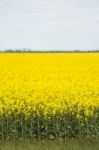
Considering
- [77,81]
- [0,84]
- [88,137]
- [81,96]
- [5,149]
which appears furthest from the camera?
[77,81]

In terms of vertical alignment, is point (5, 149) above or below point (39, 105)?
below

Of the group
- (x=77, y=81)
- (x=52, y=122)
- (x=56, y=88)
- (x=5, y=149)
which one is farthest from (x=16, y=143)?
(x=77, y=81)

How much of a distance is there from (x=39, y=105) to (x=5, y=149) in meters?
1.76

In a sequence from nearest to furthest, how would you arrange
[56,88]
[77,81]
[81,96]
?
[81,96], [56,88], [77,81]

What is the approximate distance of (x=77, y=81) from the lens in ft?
49.6

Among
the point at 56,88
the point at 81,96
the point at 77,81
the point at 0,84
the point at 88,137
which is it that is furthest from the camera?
the point at 77,81

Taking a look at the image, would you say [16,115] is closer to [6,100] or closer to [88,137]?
[6,100]

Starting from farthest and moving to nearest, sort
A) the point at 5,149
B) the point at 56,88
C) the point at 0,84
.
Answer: the point at 0,84, the point at 56,88, the point at 5,149

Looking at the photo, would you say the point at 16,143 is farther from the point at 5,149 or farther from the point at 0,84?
the point at 0,84

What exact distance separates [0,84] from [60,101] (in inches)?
122

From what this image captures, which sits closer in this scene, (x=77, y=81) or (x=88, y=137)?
(x=88, y=137)

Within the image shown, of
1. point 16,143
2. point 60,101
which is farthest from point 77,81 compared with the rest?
point 16,143

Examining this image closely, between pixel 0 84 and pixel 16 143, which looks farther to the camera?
pixel 0 84

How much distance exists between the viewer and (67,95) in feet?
39.2
